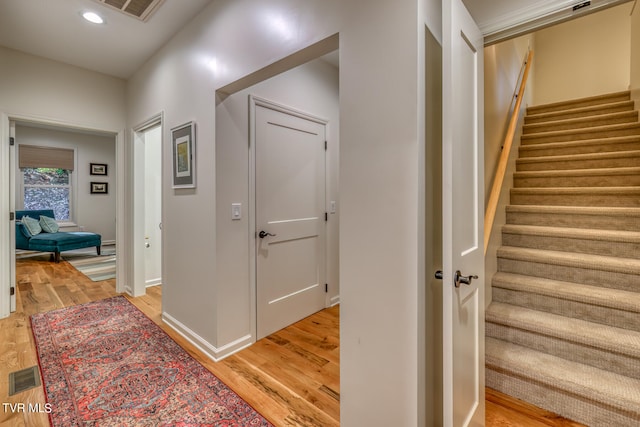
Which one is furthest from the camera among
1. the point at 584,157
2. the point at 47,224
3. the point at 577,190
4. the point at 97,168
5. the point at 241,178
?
the point at 97,168

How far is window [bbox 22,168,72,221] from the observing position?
6262mm

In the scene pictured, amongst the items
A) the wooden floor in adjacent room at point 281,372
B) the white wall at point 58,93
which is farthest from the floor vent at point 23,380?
the white wall at point 58,93

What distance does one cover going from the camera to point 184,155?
8.29ft

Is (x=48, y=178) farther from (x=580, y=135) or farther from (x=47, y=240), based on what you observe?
(x=580, y=135)

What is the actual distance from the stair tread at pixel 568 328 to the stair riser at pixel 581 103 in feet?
10.3

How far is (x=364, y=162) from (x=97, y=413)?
2.02 metres

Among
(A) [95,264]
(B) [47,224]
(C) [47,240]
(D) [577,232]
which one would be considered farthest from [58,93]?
(D) [577,232]

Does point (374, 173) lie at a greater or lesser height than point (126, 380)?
greater

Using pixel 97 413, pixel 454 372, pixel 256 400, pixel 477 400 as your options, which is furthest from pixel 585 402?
pixel 97 413

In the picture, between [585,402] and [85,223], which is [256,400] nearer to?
[585,402]

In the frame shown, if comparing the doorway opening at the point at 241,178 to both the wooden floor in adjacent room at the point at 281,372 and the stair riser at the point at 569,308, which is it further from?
the stair riser at the point at 569,308

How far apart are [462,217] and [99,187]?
8.35 metres

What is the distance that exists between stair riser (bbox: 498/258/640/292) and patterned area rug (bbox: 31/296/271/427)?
2119 mm

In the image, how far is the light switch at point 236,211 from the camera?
90.6 inches
